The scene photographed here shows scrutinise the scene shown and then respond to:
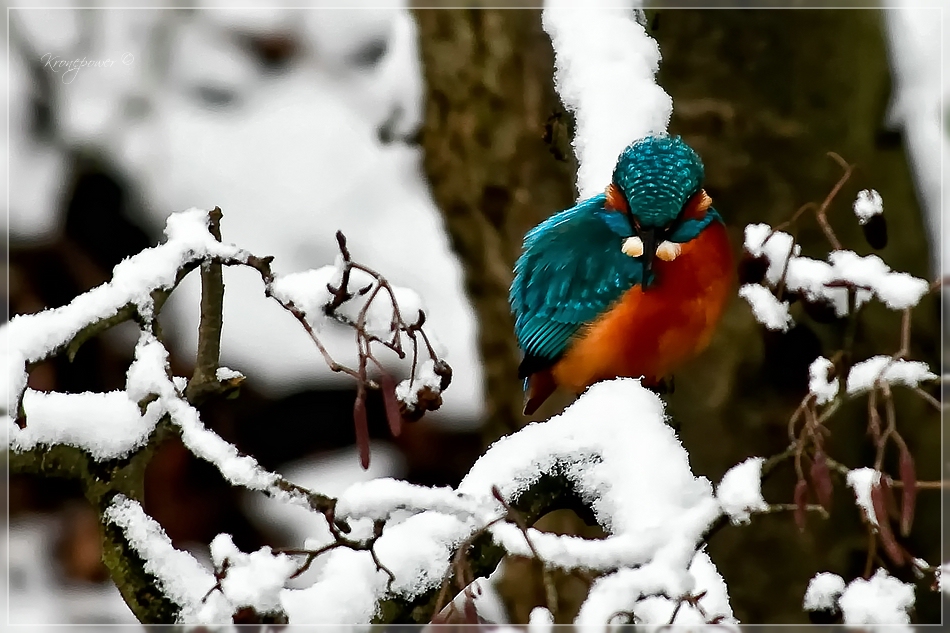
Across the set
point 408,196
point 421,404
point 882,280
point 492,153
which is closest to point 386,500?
point 421,404

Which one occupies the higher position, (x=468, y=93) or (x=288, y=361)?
(x=468, y=93)

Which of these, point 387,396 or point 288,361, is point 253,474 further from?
point 288,361

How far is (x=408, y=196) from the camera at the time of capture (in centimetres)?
500

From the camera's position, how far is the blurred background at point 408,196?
9.96 ft

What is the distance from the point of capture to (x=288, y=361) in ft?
15.3

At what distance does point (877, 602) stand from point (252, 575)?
0.69 metres

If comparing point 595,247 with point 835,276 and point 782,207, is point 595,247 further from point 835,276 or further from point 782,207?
point 782,207

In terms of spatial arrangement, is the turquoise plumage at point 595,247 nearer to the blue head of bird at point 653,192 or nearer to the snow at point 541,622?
the blue head of bird at point 653,192

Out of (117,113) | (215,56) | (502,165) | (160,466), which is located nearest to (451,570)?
(502,165)

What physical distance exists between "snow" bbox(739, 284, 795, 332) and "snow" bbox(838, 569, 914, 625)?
0.53 metres

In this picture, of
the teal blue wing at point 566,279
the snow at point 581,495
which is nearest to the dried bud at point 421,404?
the snow at point 581,495

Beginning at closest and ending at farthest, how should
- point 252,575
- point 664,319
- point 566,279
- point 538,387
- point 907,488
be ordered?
point 907,488 → point 252,575 → point 664,319 → point 566,279 → point 538,387

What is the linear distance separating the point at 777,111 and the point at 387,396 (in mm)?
2303

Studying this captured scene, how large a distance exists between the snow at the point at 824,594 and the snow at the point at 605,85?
1001 mm
